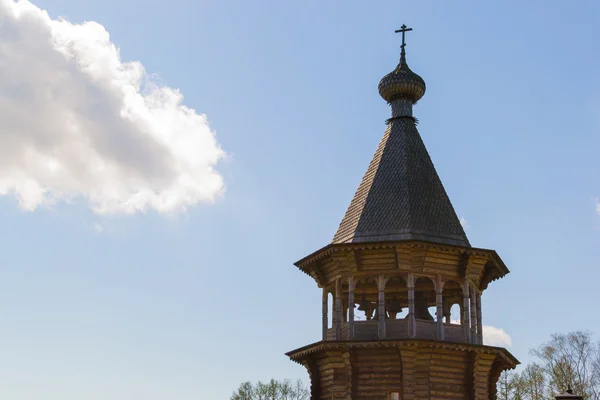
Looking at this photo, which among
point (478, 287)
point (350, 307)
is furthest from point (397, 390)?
point (478, 287)

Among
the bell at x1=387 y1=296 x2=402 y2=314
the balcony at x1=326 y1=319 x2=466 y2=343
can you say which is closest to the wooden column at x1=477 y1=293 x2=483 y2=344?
the balcony at x1=326 y1=319 x2=466 y2=343

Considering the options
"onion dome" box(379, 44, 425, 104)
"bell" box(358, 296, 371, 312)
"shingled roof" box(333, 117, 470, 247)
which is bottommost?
"bell" box(358, 296, 371, 312)

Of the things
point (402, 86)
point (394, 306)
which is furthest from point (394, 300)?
point (402, 86)

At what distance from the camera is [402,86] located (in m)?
24.4

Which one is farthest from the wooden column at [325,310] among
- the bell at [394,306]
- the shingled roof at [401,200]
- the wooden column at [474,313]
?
the wooden column at [474,313]

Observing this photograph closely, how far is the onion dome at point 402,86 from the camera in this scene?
2438cm

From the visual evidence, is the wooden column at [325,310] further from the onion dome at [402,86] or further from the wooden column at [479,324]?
the onion dome at [402,86]

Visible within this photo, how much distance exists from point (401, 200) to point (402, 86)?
423cm

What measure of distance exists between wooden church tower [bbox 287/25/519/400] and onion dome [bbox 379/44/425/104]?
177 centimetres

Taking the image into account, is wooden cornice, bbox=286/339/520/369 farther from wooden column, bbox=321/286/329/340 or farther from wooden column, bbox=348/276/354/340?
wooden column, bbox=321/286/329/340

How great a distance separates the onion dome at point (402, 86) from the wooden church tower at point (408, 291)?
1775 millimetres

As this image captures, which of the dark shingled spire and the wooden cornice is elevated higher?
the dark shingled spire

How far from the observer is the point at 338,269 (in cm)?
2148

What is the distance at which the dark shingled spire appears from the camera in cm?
2128
